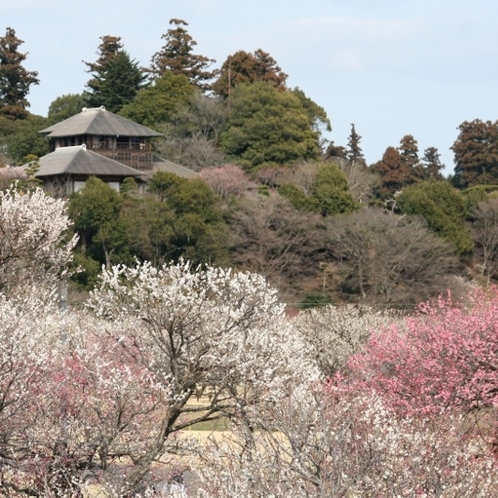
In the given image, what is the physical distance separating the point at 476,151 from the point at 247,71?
1809 cm

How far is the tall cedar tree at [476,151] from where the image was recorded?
277 ft

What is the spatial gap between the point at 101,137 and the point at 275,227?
13.9m

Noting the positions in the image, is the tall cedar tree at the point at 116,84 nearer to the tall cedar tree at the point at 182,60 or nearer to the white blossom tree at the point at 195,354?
the tall cedar tree at the point at 182,60

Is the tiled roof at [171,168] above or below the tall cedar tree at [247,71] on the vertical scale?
below

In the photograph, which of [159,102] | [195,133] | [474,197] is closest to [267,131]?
[195,133]

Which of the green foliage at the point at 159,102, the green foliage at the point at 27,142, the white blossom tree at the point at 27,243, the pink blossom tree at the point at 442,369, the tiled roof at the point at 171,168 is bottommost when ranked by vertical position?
the pink blossom tree at the point at 442,369

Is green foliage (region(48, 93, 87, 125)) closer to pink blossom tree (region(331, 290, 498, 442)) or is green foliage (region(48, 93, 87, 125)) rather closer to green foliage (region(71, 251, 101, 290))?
green foliage (region(71, 251, 101, 290))

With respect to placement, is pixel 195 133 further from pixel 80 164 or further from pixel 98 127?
pixel 80 164

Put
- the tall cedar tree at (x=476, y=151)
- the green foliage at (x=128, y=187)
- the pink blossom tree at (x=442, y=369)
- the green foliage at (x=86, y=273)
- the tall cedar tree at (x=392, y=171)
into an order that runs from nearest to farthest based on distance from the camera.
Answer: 1. the pink blossom tree at (x=442, y=369)
2. the green foliage at (x=86, y=273)
3. the green foliage at (x=128, y=187)
4. the tall cedar tree at (x=392, y=171)
5. the tall cedar tree at (x=476, y=151)

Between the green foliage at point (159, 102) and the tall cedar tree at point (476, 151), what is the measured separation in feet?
71.2

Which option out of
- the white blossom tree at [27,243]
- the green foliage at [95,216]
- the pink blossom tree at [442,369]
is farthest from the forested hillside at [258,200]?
the pink blossom tree at [442,369]

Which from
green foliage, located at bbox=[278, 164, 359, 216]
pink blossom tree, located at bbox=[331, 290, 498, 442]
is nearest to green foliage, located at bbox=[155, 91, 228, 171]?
green foliage, located at bbox=[278, 164, 359, 216]

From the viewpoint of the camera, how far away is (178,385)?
16109 mm

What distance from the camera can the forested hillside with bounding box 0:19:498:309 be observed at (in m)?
53.3
